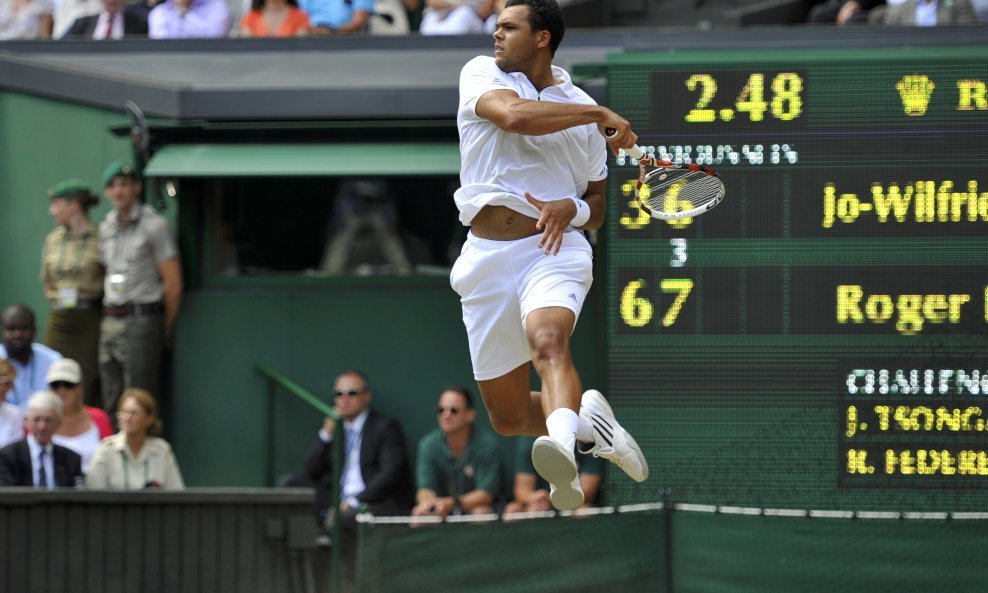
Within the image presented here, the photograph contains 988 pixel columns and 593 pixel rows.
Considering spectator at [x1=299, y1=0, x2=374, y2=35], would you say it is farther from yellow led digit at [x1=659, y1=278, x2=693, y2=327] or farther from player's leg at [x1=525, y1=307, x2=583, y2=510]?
player's leg at [x1=525, y1=307, x2=583, y2=510]

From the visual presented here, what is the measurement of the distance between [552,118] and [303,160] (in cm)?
580

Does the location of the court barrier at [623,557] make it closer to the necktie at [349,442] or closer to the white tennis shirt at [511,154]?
the necktie at [349,442]

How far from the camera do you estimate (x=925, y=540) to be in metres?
8.80

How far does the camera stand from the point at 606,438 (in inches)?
268

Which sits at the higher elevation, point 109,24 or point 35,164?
point 109,24

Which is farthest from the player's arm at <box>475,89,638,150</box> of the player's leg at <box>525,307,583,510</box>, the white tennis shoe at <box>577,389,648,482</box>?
the white tennis shoe at <box>577,389,648,482</box>

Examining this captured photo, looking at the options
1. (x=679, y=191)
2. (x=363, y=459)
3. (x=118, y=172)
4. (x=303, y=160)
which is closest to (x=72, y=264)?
(x=118, y=172)

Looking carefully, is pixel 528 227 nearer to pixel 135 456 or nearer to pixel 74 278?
pixel 135 456

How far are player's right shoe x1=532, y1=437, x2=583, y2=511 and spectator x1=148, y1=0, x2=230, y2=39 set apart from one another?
25.3 ft

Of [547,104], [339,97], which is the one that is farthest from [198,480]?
[547,104]

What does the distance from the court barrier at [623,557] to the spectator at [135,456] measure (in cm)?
211

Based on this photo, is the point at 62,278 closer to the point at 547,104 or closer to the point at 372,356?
the point at 372,356

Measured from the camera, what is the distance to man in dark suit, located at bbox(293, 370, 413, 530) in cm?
1121

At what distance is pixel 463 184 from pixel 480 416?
5244mm
